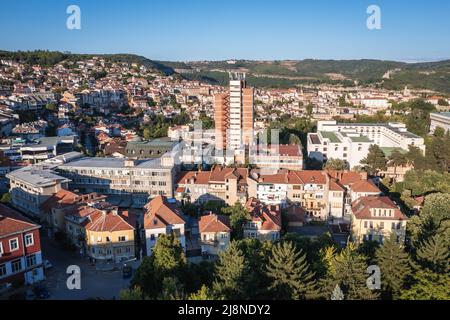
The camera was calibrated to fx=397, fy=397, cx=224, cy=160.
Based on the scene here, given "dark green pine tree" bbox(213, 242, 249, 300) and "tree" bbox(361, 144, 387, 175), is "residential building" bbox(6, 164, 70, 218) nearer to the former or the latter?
"dark green pine tree" bbox(213, 242, 249, 300)

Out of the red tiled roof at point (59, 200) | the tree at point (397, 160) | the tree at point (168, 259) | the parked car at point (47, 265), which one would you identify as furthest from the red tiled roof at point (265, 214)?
the tree at point (397, 160)

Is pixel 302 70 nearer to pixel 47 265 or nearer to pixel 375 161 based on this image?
pixel 375 161

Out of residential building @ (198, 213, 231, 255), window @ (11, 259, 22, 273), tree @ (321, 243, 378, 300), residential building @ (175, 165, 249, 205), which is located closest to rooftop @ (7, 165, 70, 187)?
residential building @ (175, 165, 249, 205)

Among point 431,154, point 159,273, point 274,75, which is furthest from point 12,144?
point 274,75

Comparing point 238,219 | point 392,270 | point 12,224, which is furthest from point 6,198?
point 392,270
